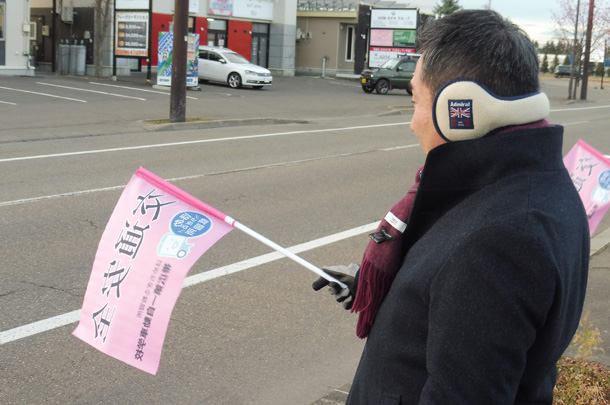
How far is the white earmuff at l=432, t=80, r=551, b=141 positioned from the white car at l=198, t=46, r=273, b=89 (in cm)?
2837

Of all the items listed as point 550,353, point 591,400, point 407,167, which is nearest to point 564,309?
point 550,353

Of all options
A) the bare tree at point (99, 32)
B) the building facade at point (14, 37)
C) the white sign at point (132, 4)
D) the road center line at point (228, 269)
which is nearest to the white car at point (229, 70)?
the white sign at point (132, 4)

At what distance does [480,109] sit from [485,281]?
0.40m

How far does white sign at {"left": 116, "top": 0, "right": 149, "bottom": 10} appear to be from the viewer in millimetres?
29203

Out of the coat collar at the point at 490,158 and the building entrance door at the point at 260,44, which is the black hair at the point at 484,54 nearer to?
the coat collar at the point at 490,158

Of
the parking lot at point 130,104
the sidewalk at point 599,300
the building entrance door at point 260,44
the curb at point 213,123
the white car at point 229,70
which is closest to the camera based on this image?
the sidewalk at point 599,300

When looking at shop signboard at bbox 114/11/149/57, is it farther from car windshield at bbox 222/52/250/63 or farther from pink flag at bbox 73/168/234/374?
pink flag at bbox 73/168/234/374

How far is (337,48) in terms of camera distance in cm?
4497

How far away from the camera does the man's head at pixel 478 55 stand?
165cm

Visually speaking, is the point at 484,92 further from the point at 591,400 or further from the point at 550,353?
the point at 591,400

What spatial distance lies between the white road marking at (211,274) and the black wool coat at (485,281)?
12.2 feet

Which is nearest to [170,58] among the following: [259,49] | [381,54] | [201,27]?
[201,27]

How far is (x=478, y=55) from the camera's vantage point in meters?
1.66

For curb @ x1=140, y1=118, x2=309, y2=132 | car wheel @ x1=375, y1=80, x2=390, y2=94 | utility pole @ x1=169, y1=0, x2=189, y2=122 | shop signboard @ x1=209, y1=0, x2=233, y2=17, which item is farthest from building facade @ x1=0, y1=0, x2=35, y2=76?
car wheel @ x1=375, y1=80, x2=390, y2=94
